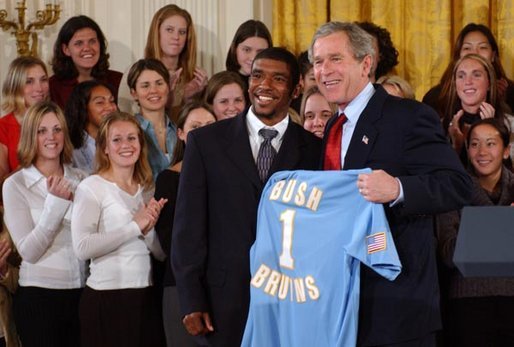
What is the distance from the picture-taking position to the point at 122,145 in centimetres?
493

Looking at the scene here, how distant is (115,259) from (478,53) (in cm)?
230

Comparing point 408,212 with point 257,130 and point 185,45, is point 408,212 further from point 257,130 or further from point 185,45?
point 185,45

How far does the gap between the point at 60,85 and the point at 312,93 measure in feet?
5.37

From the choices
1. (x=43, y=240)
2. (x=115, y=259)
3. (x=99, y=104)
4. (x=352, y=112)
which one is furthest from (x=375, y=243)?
(x=99, y=104)

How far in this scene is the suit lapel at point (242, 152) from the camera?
370 cm

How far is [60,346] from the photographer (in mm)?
4930

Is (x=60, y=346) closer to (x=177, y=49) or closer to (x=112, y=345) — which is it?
(x=112, y=345)

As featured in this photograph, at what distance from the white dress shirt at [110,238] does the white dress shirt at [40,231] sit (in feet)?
0.54

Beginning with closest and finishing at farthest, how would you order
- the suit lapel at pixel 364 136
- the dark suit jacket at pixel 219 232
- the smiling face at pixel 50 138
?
1. the suit lapel at pixel 364 136
2. the dark suit jacket at pixel 219 232
3. the smiling face at pixel 50 138

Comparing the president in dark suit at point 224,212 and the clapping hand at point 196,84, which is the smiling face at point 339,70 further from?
the clapping hand at point 196,84

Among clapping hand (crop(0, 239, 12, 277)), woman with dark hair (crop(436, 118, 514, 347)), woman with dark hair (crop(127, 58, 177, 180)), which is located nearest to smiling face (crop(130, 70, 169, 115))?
woman with dark hair (crop(127, 58, 177, 180))

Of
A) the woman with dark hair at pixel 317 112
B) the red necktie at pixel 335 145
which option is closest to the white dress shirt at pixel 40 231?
the woman with dark hair at pixel 317 112

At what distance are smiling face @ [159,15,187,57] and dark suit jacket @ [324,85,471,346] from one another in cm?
268

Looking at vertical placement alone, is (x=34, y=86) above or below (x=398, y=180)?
above
